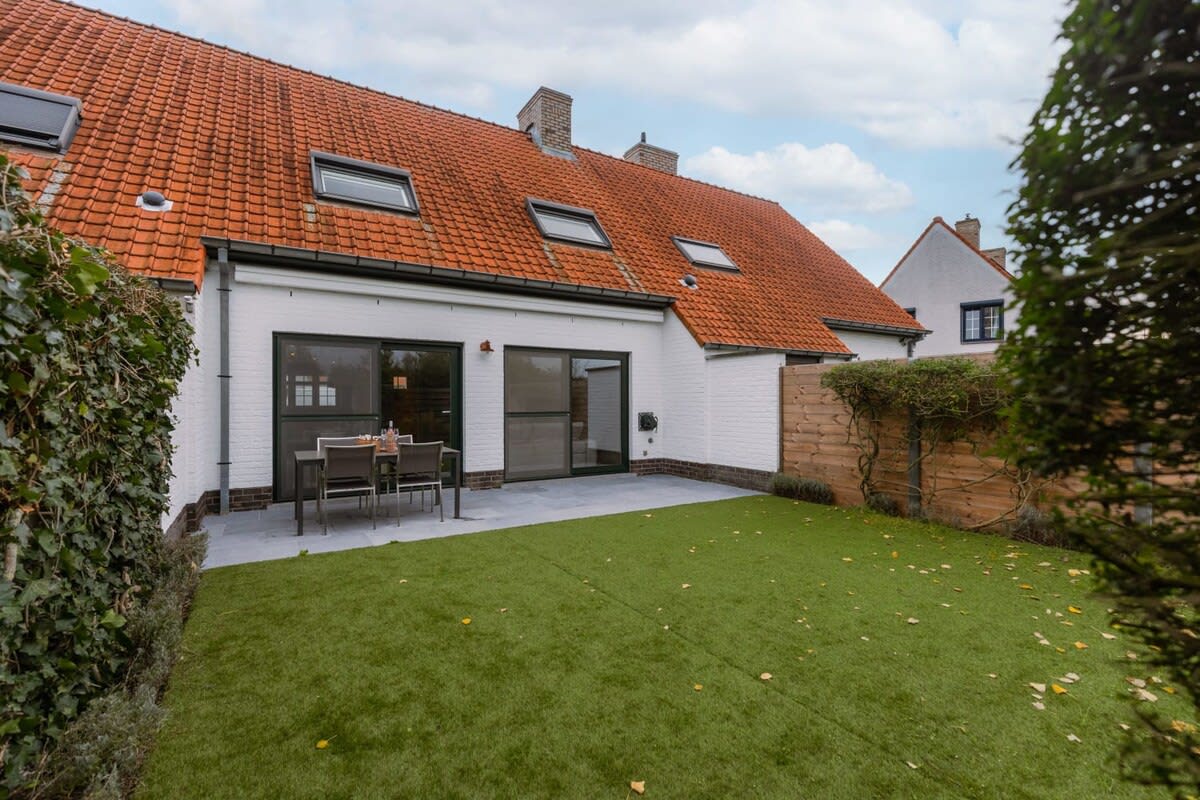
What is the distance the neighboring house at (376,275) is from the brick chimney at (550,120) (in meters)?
0.53

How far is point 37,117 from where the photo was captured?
6.53 metres

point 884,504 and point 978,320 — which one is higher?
point 978,320

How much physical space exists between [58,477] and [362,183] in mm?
7676

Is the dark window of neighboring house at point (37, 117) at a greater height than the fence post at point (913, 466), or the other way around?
the dark window of neighboring house at point (37, 117)

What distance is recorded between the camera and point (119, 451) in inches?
107

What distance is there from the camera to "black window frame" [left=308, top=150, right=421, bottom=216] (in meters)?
7.75

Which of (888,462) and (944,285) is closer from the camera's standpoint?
(888,462)

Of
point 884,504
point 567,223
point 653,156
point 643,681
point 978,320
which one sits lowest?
point 643,681

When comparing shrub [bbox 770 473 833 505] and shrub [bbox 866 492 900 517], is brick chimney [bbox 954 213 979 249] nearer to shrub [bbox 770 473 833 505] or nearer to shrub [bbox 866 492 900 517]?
shrub [bbox 770 473 833 505]

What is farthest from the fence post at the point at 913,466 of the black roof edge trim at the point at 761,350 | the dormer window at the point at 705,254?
the dormer window at the point at 705,254

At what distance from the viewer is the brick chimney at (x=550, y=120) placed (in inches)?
472

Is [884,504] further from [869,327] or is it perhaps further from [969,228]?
[969,228]

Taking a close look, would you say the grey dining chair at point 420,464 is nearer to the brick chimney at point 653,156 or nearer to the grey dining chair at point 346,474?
the grey dining chair at point 346,474

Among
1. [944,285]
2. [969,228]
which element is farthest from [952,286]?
[969,228]
